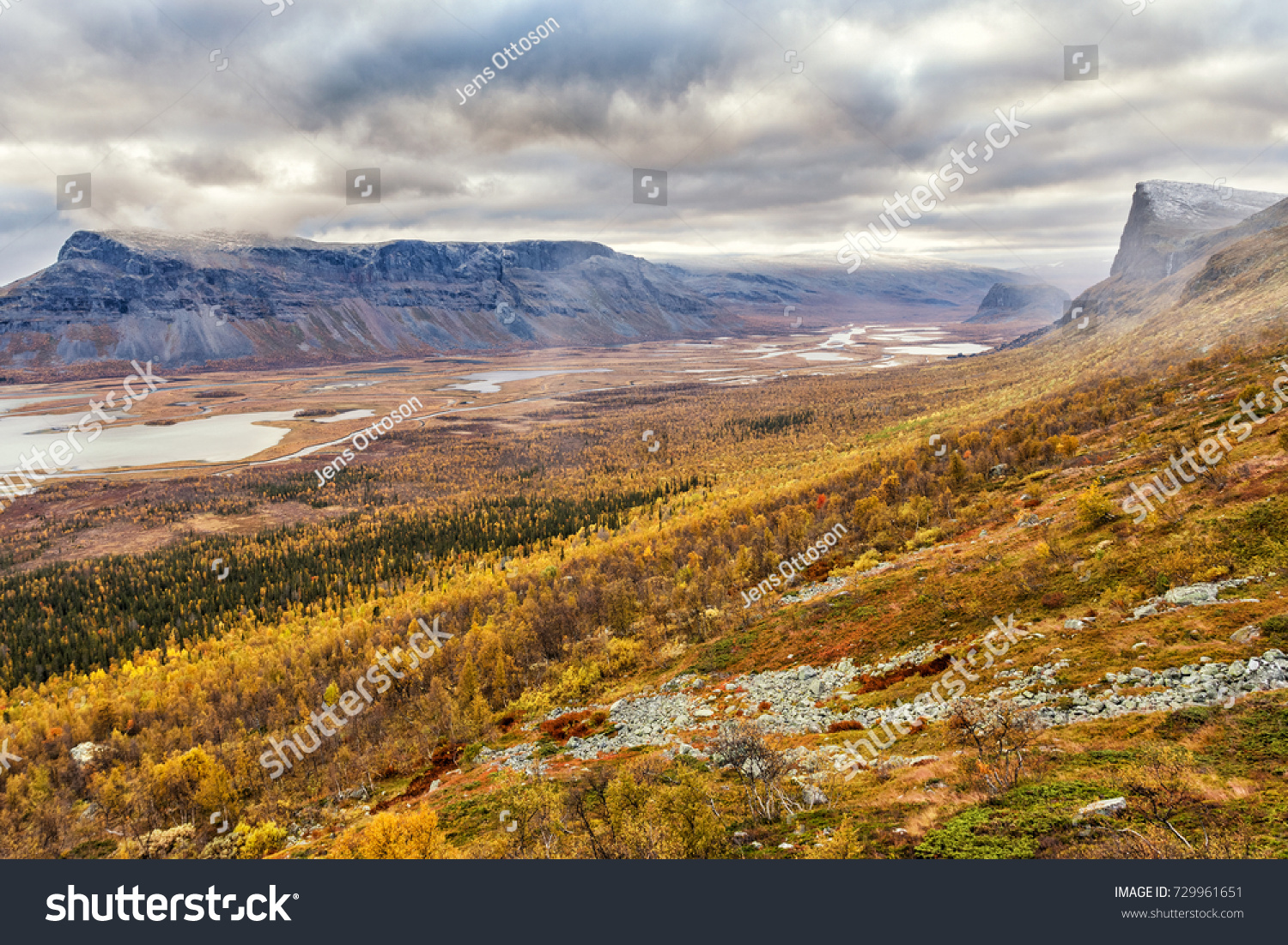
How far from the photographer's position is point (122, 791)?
21016 millimetres

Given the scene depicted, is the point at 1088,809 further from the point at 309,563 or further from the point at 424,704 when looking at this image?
the point at 309,563

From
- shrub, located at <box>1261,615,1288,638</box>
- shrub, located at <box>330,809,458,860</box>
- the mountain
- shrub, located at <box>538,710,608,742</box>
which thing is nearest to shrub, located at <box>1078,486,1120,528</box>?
shrub, located at <box>1261,615,1288,638</box>

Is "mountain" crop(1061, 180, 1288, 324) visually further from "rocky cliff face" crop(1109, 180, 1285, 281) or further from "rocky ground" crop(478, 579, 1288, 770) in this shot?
"rocky ground" crop(478, 579, 1288, 770)

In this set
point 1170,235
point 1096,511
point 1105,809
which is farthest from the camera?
point 1170,235

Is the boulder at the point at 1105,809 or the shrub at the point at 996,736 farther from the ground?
the boulder at the point at 1105,809

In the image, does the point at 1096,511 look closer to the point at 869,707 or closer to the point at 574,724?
the point at 869,707

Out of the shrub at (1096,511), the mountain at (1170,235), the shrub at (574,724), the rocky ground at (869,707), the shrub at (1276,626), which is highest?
the mountain at (1170,235)

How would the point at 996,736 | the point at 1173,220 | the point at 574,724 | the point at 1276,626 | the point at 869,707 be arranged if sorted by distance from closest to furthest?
the point at 996,736 < the point at 1276,626 < the point at 869,707 < the point at 574,724 < the point at 1173,220

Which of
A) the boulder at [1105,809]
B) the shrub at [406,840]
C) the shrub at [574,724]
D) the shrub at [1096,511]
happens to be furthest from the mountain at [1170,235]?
the shrub at [406,840]

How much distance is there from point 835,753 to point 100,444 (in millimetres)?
151454

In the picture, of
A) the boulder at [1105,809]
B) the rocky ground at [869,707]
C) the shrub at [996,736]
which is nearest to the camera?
the boulder at [1105,809]

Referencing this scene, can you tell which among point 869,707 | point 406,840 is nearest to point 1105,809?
point 869,707

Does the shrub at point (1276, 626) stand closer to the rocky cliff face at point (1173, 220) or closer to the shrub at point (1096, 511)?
the shrub at point (1096, 511)
